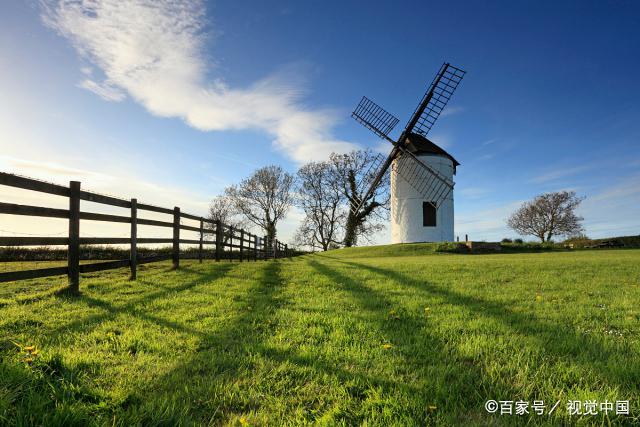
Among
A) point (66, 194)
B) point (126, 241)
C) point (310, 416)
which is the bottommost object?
point (310, 416)

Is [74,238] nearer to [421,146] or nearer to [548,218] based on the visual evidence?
[421,146]

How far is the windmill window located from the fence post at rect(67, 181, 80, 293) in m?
26.2

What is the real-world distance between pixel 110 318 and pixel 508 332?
5.07 metres

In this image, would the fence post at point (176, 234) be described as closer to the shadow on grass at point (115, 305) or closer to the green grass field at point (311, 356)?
the shadow on grass at point (115, 305)

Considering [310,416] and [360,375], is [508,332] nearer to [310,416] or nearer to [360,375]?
[360,375]

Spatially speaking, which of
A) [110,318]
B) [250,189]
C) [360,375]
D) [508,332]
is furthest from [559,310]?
[250,189]

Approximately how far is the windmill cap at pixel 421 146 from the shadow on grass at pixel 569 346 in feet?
82.4

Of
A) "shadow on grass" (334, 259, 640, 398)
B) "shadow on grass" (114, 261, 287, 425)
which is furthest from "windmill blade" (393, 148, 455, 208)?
"shadow on grass" (114, 261, 287, 425)

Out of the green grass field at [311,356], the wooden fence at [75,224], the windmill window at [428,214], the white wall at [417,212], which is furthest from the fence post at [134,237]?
the windmill window at [428,214]

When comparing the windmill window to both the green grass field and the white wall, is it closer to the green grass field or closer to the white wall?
the white wall

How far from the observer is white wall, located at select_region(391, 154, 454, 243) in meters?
29.7

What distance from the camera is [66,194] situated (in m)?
6.92

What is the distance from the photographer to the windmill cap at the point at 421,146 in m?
29.7

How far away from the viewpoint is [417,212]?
97.6ft
